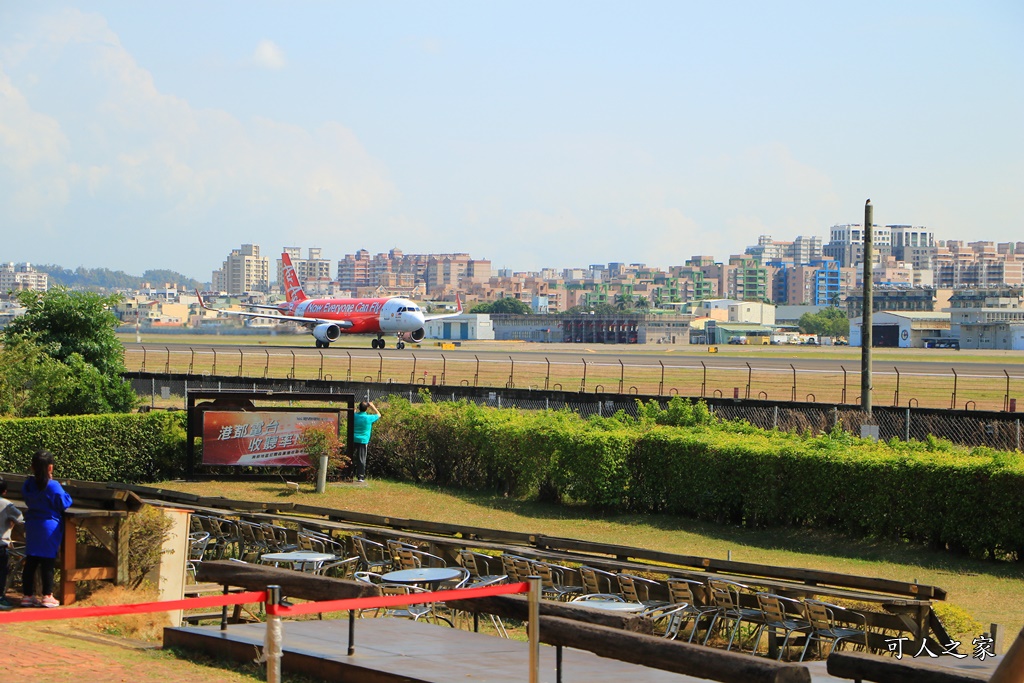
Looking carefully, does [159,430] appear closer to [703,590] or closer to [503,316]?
[703,590]

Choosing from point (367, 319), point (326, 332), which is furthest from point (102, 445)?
point (367, 319)

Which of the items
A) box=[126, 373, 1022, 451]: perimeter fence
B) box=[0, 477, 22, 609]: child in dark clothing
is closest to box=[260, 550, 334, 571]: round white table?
box=[0, 477, 22, 609]: child in dark clothing

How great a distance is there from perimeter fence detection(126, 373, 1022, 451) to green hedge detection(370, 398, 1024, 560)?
261 centimetres

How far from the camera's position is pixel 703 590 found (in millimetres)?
10867

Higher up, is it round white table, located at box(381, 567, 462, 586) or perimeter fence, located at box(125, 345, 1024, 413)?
round white table, located at box(381, 567, 462, 586)

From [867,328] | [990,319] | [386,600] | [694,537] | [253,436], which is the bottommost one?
[694,537]

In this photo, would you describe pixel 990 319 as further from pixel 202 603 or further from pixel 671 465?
pixel 202 603

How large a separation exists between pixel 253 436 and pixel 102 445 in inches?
132

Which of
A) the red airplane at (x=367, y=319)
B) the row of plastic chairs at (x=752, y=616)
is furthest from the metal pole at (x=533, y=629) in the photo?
the red airplane at (x=367, y=319)

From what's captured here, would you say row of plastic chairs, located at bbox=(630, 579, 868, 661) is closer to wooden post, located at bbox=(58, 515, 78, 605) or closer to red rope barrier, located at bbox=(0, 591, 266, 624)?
red rope barrier, located at bbox=(0, 591, 266, 624)

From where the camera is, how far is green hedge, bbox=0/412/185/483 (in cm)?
2331

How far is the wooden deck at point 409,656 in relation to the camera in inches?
302

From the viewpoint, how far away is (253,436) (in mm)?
25984

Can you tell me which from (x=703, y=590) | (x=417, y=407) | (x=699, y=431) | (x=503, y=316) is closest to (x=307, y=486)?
(x=417, y=407)
